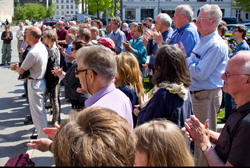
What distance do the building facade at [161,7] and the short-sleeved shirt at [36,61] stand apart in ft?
200

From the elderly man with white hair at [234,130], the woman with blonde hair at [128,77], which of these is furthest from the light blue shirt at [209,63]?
the elderly man with white hair at [234,130]

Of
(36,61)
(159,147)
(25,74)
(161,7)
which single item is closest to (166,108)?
(159,147)

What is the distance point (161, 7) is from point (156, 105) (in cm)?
6554

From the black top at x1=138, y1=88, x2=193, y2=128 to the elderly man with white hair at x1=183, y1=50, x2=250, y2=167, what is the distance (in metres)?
0.22

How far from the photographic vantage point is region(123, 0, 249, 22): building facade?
62938 mm

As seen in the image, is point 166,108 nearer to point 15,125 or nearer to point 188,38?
point 188,38

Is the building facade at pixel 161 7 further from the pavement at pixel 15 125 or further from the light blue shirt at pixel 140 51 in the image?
the light blue shirt at pixel 140 51

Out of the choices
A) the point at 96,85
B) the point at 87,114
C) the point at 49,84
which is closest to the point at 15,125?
the point at 49,84

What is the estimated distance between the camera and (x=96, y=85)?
7.97 ft

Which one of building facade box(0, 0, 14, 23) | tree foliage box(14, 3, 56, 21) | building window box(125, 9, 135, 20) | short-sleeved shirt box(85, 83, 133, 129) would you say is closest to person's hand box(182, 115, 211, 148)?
short-sleeved shirt box(85, 83, 133, 129)

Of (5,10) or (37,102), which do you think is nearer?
(37,102)

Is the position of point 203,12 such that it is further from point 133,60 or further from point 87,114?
point 87,114

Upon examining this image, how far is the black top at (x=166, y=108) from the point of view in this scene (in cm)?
237

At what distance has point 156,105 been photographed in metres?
2.38
